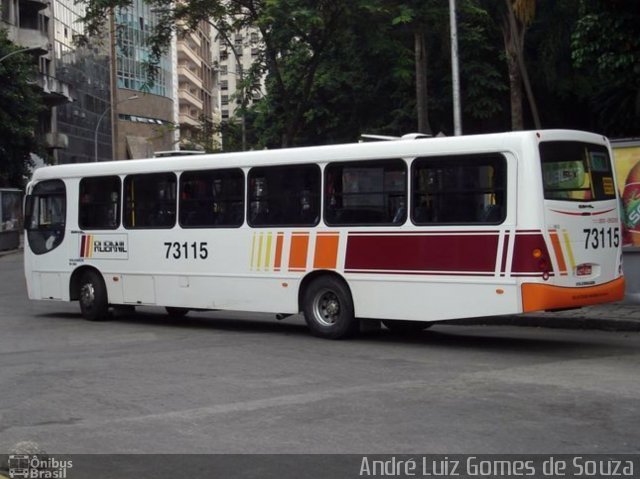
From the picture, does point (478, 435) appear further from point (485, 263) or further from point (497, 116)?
point (497, 116)

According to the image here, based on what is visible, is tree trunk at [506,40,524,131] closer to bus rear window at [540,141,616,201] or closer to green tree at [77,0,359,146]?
green tree at [77,0,359,146]

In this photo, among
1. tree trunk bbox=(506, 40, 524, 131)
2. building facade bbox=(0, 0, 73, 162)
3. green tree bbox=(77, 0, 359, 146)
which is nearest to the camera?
green tree bbox=(77, 0, 359, 146)

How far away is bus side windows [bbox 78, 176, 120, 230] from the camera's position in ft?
51.4

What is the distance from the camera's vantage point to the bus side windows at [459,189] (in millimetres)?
10984

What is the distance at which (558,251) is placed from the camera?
424 inches

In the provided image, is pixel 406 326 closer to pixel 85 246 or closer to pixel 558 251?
pixel 558 251

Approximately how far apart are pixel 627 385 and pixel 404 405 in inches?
90.2

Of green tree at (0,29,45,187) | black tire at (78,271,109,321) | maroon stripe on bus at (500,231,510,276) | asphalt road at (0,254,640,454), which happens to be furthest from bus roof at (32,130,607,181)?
A: green tree at (0,29,45,187)

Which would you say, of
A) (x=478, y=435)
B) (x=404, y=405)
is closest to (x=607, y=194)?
(x=404, y=405)

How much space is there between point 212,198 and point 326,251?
2.44m

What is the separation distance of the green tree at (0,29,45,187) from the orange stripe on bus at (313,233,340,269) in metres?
35.8

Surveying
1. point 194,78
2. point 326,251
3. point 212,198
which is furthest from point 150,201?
point 194,78

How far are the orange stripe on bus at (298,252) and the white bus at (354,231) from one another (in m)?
0.02

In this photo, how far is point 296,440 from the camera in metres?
6.74
